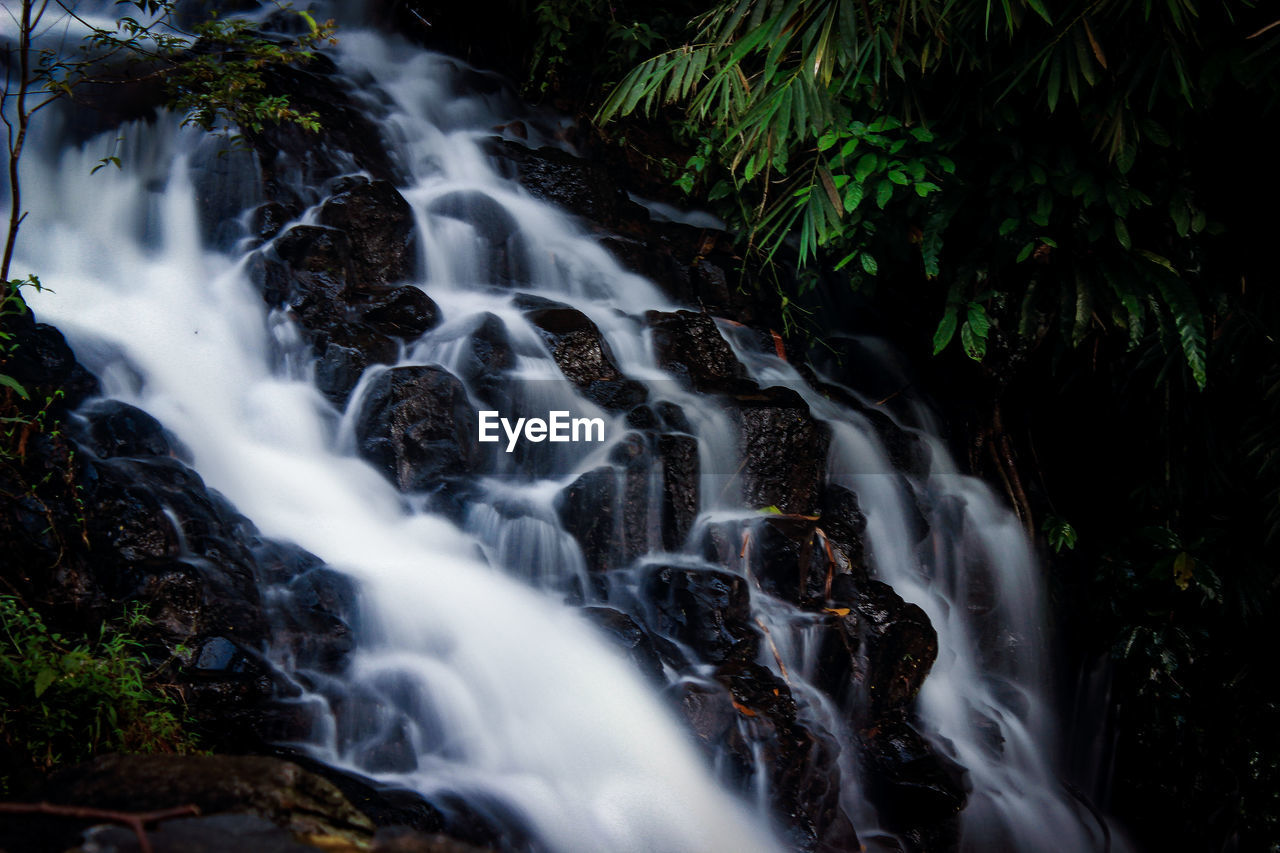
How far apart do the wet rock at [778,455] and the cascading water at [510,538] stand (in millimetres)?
114

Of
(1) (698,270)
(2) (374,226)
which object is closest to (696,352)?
(1) (698,270)

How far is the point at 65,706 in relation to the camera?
2299 millimetres

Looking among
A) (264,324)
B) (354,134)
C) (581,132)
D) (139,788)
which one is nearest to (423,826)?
(139,788)

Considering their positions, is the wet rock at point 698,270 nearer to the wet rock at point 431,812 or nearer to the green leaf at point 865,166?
the green leaf at point 865,166

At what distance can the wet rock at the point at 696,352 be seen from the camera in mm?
5258

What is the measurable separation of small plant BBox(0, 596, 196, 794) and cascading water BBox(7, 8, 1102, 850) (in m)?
0.69

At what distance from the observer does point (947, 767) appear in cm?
405

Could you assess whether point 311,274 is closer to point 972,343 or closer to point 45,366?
point 45,366

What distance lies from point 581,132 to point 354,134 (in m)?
2.28

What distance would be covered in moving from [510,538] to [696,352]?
1932 mm

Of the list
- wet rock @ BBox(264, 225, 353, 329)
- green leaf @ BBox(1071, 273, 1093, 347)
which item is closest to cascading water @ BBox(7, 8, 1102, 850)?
wet rock @ BBox(264, 225, 353, 329)

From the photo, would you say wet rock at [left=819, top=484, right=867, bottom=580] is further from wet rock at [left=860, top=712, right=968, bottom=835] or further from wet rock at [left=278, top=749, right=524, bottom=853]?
wet rock at [left=278, top=749, right=524, bottom=853]

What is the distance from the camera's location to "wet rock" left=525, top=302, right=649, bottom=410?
191 inches

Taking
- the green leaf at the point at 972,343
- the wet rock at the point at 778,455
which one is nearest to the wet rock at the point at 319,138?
the wet rock at the point at 778,455
